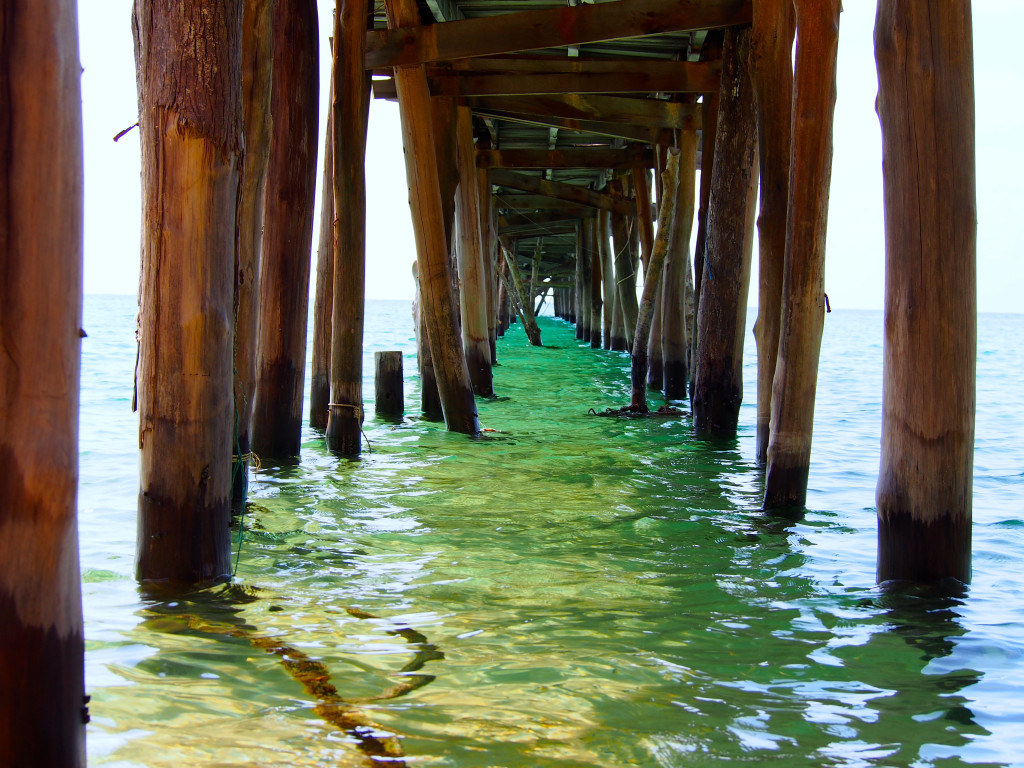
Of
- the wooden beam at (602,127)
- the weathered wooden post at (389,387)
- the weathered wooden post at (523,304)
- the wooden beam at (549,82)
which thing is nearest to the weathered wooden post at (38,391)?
the weathered wooden post at (389,387)

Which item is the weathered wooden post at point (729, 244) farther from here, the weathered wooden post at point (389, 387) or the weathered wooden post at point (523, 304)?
the weathered wooden post at point (523, 304)

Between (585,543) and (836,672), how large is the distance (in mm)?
1450

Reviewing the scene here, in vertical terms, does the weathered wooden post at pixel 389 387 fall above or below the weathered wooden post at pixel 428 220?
below

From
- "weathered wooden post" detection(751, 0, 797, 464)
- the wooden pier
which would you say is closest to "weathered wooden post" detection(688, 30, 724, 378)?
the wooden pier

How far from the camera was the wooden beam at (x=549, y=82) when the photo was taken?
297 inches

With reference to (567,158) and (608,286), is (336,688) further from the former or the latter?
(608,286)

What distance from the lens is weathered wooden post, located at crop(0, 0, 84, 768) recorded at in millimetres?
1573

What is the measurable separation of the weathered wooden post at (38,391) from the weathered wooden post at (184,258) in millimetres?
1045

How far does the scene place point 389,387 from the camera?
7.64m

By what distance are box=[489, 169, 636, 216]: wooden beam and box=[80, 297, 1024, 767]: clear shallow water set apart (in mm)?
8838

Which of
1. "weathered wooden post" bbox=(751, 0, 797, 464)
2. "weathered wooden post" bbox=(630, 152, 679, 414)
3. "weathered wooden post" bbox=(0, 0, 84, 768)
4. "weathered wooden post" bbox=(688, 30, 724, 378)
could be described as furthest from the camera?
"weathered wooden post" bbox=(630, 152, 679, 414)

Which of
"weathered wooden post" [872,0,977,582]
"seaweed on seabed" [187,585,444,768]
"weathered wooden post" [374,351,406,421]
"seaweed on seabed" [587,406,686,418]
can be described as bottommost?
"seaweed on seabed" [187,585,444,768]

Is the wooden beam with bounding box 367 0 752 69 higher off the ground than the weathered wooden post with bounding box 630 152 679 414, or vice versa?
the wooden beam with bounding box 367 0 752 69

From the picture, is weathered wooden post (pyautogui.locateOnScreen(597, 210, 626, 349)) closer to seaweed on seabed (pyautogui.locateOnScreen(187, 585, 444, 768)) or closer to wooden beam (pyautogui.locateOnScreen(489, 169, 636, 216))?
wooden beam (pyautogui.locateOnScreen(489, 169, 636, 216))
